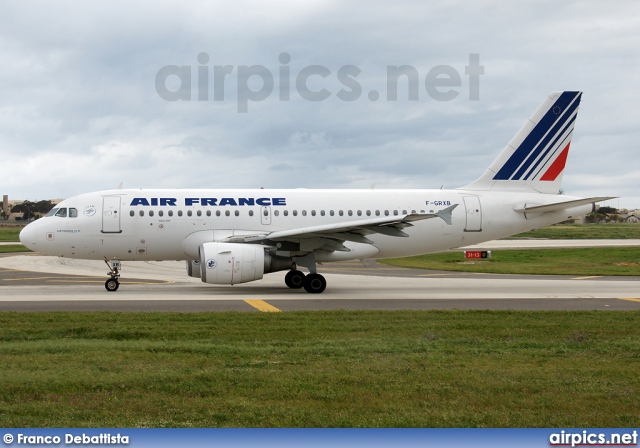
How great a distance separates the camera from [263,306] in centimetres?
1977

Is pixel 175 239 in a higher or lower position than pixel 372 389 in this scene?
higher

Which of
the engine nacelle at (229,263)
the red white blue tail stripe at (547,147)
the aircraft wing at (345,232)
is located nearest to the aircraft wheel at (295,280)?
the aircraft wing at (345,232)

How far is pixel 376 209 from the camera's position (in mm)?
26266

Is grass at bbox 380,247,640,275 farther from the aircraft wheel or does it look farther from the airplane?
the aircraft wheel

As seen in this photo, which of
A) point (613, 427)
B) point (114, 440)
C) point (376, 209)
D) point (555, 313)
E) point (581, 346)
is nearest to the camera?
point (114, 440)

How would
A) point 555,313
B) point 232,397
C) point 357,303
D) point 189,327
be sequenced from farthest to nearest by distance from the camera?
point 357,303 < point 555,313 < point 189,327 < point 232,397

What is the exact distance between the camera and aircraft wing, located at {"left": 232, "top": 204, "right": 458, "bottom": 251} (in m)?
22.7

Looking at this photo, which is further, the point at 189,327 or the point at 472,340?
the point at 189,327

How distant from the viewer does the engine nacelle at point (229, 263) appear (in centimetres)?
2242

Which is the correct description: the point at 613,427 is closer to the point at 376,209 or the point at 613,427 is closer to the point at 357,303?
the point at 357,303

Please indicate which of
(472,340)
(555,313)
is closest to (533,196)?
(555,313)

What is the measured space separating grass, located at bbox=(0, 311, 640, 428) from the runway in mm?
3585

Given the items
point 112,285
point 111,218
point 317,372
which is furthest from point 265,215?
point 317,372

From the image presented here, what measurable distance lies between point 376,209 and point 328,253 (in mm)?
2836
